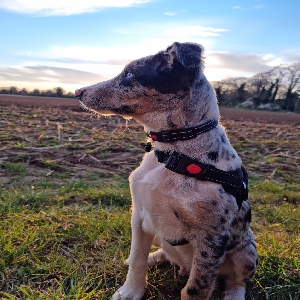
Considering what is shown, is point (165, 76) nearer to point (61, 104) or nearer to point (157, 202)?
point (157, 202)

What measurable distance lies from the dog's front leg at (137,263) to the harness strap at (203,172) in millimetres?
740

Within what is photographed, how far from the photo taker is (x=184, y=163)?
3.03 m

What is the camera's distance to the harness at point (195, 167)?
302 cm

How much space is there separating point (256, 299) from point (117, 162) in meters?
6.50

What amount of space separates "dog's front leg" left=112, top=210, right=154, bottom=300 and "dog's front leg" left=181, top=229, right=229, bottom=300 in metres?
0.61

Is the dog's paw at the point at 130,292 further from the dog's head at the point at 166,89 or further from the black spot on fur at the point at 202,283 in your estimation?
the dog's head at the point at 166,89

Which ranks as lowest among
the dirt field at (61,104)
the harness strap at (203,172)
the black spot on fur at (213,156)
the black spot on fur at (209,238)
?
the dirt field at (61,104)

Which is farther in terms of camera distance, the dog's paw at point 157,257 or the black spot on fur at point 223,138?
the dog's paw at point 157,257

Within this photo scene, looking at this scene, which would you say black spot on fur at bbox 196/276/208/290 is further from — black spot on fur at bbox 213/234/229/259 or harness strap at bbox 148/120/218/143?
harness strap at bbox 148/120/218/143

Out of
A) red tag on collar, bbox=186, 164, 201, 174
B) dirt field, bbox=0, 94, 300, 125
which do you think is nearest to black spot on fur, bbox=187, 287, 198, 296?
red tag on collar, bbox=186, 164, 201, 174

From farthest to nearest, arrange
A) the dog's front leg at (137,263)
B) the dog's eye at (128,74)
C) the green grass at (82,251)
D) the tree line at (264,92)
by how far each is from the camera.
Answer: the tree line at (264,92) → the green grass at (82,251) → the dog's front leg at (137,263) → the dog's eye at (128,74)

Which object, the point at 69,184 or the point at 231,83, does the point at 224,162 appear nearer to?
the point at 69,184

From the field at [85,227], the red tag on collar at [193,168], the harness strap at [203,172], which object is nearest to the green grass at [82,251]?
the field at [85,227]

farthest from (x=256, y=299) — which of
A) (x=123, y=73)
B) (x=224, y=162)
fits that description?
(x=123, y=73)
